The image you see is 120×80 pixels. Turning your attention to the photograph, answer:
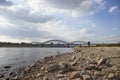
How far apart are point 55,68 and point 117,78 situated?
460 centimetres

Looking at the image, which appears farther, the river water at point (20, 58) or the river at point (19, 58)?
the river water at point (20, 58)

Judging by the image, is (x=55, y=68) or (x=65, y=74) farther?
(x=55, y=68)

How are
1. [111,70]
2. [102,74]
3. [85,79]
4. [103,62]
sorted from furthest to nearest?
[103,62] < [111,70] < [102,74] < [85,79]

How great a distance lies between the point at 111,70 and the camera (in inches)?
515

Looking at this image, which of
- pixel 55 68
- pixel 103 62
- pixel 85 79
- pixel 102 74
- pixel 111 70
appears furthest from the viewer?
pixel 103 62

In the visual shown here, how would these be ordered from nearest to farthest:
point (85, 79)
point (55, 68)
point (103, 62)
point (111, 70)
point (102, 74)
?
point (85, 79) → point (102, 74) → point (111, 70) → point (55, 68) → point (103, 62)

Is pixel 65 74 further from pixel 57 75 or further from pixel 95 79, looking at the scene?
pixel 95 79

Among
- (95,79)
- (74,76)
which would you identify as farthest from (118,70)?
(74,76)

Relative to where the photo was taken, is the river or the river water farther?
the river water

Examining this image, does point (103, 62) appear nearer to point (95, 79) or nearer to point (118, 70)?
point (118, 70)

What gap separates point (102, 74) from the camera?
477 inches

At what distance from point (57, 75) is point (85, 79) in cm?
223

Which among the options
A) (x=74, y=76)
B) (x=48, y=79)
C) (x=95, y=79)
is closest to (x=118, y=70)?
(x=95, y=79)

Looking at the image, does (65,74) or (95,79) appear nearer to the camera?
(95,79)
